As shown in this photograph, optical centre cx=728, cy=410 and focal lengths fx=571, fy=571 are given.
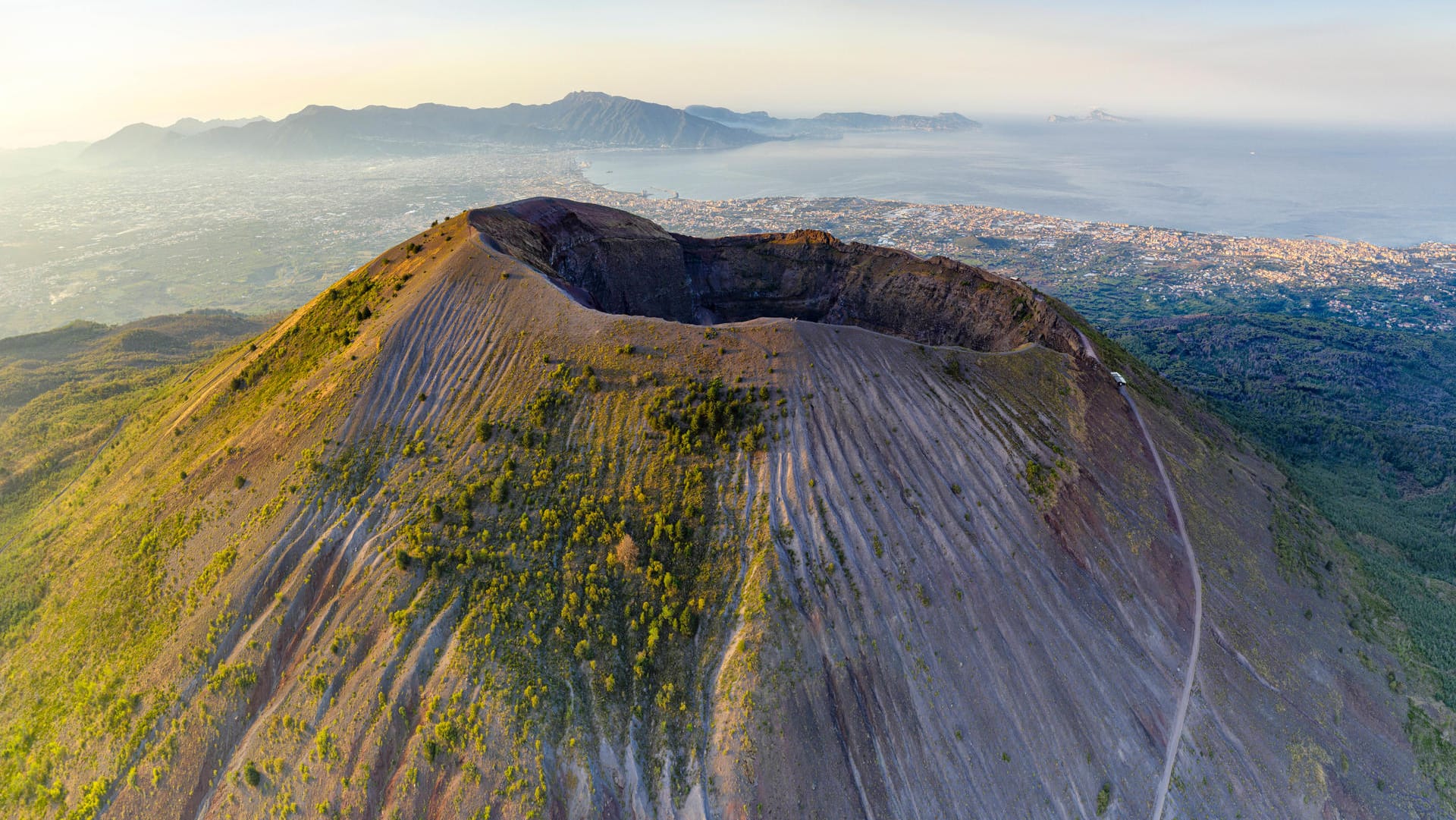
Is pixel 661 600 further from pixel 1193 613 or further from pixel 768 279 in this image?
pixel 768 279

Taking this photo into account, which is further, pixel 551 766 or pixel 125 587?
pixel 125 587

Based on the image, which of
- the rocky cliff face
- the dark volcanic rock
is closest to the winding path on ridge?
the rocky cliff face

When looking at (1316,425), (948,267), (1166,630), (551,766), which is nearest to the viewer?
(551,766)

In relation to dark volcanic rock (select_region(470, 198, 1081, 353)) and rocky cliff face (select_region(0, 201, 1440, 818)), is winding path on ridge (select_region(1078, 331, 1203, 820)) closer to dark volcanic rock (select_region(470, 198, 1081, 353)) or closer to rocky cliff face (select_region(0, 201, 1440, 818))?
rocky cliff face (select_region(0, 201, 1440, 818))

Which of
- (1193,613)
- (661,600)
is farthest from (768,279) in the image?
(1193,613)

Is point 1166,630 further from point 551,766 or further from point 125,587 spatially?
point 125,587

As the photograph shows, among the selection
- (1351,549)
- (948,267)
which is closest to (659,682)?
(948,267)

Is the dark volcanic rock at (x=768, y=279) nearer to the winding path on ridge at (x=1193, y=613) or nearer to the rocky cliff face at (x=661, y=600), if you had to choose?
the winding path on ridge at (x=1193, y=613)
